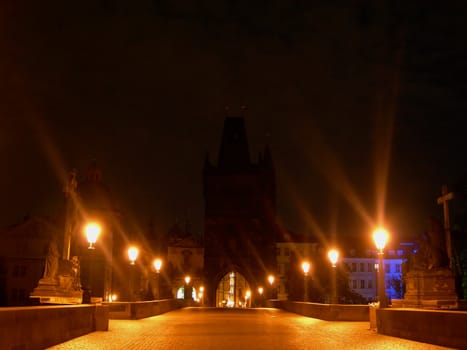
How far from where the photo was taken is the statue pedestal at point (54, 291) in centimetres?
1825

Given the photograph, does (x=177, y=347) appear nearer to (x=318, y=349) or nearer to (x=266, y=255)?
(x=318, y=349)

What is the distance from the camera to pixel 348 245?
112 meters

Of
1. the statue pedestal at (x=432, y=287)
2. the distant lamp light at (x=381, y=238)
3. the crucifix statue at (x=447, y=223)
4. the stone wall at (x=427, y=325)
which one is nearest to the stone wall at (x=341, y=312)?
the statue pedestal at (x=432, y=287)

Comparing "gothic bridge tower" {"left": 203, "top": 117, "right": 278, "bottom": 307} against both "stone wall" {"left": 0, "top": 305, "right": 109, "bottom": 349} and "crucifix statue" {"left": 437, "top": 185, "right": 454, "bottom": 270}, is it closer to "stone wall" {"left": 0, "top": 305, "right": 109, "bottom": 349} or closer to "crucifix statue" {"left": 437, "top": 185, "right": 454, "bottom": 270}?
"crucifix statue" {"left": 437, "top": 185, "right": 454, "bottom": 270}

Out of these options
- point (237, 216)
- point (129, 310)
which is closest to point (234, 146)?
point (237, 216)

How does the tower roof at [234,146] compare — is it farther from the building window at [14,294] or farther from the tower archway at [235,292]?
the building window at [14,294]

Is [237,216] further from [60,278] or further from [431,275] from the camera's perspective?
[60,278]

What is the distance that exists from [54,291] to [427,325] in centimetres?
1137

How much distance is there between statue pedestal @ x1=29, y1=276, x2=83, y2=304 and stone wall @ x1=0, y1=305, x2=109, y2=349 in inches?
44.9

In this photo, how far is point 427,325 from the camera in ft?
45.9

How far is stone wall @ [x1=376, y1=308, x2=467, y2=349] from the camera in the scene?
12.3 m

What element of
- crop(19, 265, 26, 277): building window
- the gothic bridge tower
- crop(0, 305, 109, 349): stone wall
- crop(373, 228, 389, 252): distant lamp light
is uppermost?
the gothic bridge tower

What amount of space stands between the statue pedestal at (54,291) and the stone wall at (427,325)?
387 inches

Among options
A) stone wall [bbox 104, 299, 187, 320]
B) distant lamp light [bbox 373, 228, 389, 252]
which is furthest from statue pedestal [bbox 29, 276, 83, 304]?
distant lamp light [bbox 373, 228, 389, 252]
